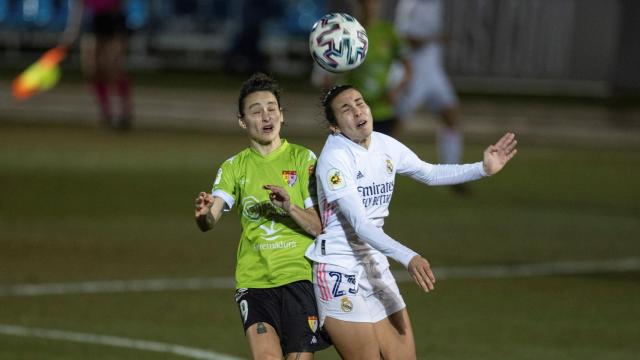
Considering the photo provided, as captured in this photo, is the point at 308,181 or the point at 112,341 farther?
the point at 112,341

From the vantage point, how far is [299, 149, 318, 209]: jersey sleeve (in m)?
7.93

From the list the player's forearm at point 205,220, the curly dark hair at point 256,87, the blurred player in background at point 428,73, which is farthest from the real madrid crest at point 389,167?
the blurred player in background at point 428,73

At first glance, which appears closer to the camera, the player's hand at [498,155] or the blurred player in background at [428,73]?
the player's hand at [498,155]

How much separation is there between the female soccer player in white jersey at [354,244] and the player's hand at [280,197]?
21cm

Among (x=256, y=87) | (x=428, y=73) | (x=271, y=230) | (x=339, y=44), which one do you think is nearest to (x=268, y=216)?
(x=271, y=230)

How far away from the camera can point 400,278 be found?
44.3 ft

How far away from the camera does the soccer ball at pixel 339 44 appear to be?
8.30m

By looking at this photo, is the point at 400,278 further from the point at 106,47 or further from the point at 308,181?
the point at 106,47

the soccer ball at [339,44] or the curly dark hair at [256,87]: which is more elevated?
the soccer ball at [339,44]

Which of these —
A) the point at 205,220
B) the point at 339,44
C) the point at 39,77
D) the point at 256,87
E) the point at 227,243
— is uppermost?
the point at 339,44

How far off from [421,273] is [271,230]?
1092 millimetres

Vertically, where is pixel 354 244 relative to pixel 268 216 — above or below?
below

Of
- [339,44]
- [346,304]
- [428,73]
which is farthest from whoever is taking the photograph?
[428,73]

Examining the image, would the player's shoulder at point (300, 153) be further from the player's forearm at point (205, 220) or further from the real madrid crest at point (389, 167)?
the player's forearm at point (205, 220)
